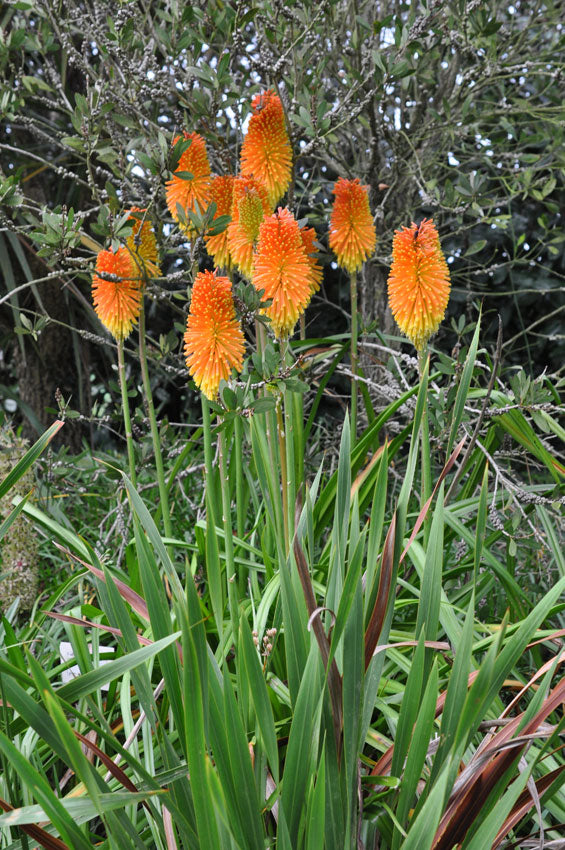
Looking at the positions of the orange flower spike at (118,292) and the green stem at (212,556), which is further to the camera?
the orange flower spike at (118,292)

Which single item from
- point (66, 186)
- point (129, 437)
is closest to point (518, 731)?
point (129, 437)

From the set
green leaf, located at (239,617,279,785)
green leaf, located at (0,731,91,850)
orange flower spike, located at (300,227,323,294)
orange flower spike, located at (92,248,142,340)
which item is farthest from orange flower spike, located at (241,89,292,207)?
green leaf, located at (0,731,91,850)

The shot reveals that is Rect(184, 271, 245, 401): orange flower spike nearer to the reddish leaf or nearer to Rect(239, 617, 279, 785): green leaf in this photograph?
the reddish leaf

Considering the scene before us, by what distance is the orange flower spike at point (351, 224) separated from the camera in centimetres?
179

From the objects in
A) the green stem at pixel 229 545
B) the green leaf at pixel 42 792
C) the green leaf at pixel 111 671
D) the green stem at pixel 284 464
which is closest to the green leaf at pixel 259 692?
the green leaf at pixel 111 671

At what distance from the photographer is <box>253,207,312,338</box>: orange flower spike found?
143cm

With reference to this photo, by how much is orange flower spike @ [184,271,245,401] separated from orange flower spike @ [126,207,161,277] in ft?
0.93

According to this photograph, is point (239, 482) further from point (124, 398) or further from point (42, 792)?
point (42, 792)

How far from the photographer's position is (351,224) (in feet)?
5.94

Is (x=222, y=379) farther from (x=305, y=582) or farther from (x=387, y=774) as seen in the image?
(x=387, y=774)

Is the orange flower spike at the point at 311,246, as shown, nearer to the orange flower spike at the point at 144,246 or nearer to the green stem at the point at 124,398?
the orange flower spike at the point at 144,246

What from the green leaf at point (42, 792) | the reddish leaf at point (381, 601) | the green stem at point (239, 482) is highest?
the green leaf at point (42, 792)

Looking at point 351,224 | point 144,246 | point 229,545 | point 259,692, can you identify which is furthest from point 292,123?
point 259,692

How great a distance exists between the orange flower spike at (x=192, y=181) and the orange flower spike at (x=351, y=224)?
12.3 inches
